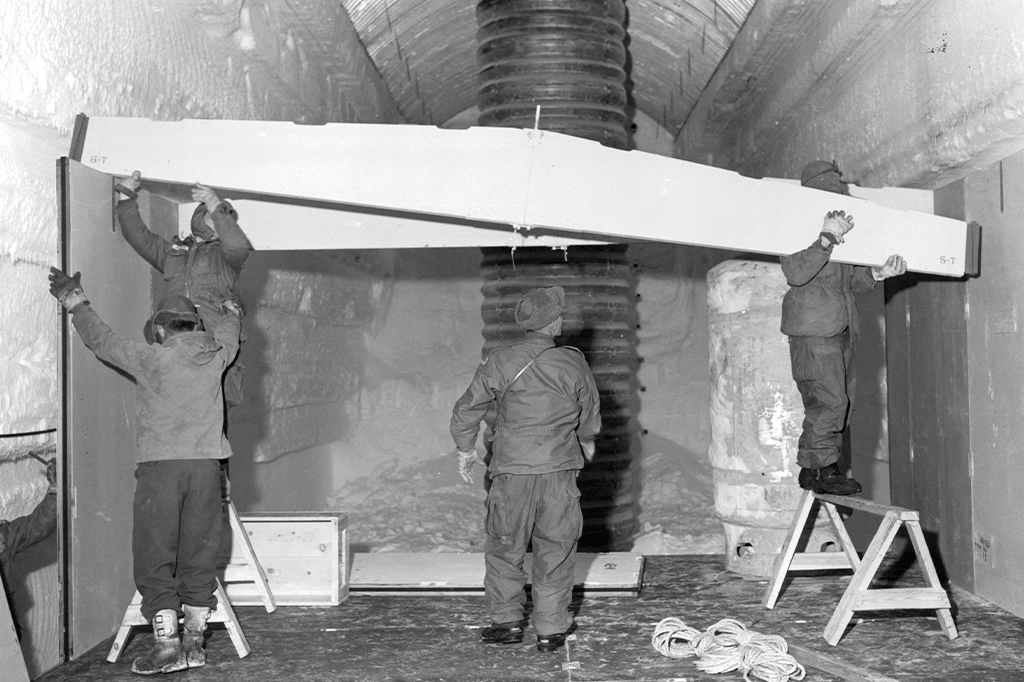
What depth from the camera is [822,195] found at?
4.70 meters

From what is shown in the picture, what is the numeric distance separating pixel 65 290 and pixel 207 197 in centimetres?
90

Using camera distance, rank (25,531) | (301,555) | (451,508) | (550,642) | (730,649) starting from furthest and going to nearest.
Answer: (451,508) → (301,555) → (550,642) → (730,649) → (25,531)

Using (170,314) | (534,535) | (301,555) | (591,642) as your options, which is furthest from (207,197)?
(591,642)

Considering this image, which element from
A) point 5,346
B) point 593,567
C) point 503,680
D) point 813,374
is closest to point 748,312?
point 813,374

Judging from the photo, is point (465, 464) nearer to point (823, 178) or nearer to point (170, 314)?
point (170, 314)

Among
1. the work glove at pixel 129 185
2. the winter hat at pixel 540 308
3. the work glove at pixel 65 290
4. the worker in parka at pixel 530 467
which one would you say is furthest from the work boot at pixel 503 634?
the work glove at pixel 129 185

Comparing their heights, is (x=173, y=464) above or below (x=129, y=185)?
below

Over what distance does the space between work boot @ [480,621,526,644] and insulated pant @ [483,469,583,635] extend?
25 mm

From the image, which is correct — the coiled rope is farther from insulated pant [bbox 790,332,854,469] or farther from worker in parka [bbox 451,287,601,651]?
insulated pant [bbox 790,332,854,469]

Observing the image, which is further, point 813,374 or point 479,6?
point 479,6

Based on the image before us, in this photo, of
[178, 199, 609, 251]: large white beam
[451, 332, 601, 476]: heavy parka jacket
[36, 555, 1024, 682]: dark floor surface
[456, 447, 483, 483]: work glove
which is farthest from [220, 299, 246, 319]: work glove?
[36, 555, 1024, 682]: dark floor surface

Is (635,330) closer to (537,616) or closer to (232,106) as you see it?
(232,106)

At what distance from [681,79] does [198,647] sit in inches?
255

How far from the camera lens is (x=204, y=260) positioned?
4.82 m
